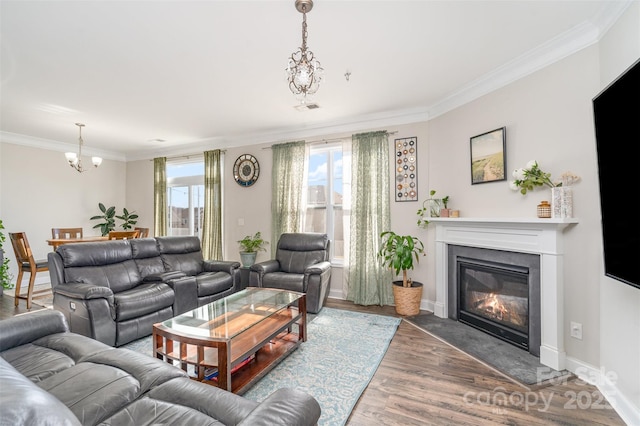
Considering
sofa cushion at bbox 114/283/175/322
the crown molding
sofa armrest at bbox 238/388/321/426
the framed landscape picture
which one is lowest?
sofa cushion at bbox 114/283/175/322

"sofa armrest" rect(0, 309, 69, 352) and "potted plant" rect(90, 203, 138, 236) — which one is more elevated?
"potted plant" rect(90, 203, 138, 236)

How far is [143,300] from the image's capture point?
119 inches

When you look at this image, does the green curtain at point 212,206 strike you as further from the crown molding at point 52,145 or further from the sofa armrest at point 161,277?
the crown molding at point 52,145

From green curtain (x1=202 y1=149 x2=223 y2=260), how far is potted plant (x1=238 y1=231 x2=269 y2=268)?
2.17ft

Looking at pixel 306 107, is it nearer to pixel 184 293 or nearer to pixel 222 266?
pixel 222 266

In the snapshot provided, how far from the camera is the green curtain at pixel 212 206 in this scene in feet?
18.1

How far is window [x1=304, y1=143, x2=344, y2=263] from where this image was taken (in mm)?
4770

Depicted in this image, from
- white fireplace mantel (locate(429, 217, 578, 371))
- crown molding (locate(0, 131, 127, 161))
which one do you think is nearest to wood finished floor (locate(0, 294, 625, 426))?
white fireplace mantel (locate(429, 217, 578, 371))

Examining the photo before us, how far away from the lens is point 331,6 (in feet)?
6.86

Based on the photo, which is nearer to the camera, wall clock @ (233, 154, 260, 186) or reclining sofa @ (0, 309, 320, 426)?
reclining sofa @ (0, 309, 320, 426)

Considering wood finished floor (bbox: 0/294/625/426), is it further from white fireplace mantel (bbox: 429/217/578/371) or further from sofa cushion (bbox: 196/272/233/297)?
sofa cushion (bbox: 196/272/233/297)

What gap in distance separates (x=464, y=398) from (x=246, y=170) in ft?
15.1

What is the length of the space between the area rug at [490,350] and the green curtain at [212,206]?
12.3 ft

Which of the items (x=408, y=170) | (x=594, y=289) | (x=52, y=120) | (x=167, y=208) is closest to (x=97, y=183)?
(x=167, y=208)
